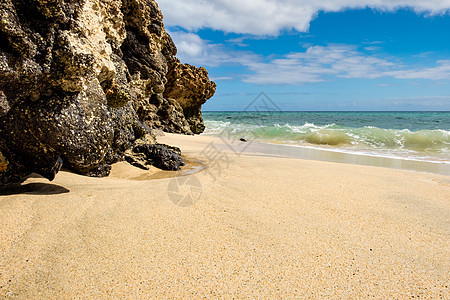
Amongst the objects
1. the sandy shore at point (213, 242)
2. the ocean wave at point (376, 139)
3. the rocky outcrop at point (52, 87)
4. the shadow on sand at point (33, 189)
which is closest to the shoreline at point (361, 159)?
the ocean wave at point (376, 139)

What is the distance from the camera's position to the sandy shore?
158 centimetres

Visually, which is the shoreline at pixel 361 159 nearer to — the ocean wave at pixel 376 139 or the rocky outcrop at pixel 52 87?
the ocean wave at pixel 376 139

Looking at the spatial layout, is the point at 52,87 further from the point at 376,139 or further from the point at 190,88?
the point at 190,88

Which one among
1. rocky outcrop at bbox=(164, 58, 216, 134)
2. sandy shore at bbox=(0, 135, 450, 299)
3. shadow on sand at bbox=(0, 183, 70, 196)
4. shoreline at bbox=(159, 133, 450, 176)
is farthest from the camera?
rocky outcrop at bbox=(164, 58, 216, 134)

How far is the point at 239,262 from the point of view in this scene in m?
1.81

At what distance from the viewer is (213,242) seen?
2039mm

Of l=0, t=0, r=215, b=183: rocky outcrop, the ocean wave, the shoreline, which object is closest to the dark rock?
l=0, t=0, r=215, b=183: rocky outcrop

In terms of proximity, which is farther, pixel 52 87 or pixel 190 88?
pixel 190 88

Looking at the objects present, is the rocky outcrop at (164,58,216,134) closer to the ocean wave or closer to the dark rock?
the ocean wave

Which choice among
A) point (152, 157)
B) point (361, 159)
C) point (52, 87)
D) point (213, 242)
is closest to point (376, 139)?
point (361, 159)

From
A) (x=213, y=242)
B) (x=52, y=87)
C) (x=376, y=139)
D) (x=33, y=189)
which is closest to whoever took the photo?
(x=213, y=242)

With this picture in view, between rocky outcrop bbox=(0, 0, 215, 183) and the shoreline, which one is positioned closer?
rocky outcrop bbox=(0, 0, 215, 183)

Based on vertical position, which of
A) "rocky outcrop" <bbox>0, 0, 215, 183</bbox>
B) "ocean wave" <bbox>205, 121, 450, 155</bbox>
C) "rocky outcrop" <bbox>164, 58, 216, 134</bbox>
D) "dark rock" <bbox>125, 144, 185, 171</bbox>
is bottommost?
"ocean wave" <bbox>205, 121, 450, 155</bbox>

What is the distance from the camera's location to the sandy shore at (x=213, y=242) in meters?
1.58
